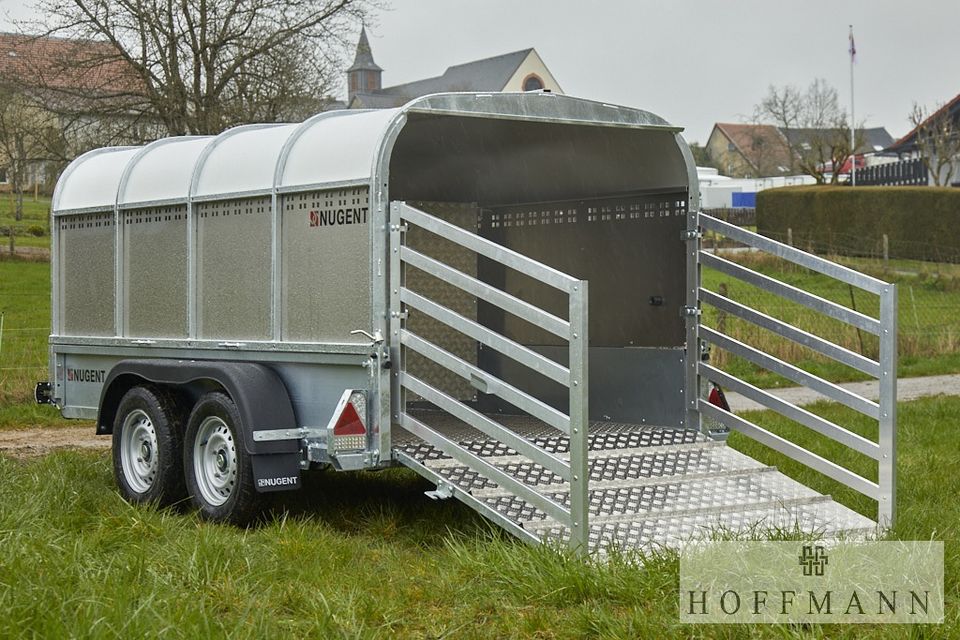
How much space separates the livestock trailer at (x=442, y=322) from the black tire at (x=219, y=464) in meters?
0.02

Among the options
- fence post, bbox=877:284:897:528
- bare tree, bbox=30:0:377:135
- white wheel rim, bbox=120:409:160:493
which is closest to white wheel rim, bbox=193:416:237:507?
white wheel rim, bbox=120:409:160:493

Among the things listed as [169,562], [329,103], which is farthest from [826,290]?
[169,562]

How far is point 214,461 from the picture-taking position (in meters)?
8.09

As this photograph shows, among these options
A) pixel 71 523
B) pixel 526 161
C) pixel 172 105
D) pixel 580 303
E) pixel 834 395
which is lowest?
pixel 71 523

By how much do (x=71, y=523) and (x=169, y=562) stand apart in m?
1.52

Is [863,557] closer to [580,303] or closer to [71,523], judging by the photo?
[580,303]

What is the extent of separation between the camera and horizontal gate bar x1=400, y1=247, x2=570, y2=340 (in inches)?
251

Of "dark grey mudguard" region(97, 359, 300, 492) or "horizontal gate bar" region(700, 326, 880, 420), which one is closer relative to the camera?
"dark grey mudguard" region(97, 359, 300, 492)

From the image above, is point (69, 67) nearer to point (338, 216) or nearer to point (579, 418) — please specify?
point (338, 216)

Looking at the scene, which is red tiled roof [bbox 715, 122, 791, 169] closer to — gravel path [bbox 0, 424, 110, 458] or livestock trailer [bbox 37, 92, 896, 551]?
gravel path [bbox 0, 424, 110, 458]

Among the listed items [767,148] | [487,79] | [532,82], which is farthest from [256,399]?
[767,148]

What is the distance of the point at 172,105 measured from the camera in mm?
22062

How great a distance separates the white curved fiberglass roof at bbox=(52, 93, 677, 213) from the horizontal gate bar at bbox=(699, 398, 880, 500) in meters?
1.96

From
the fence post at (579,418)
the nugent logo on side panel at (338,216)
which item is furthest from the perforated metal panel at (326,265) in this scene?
the fence post at (579,418)
